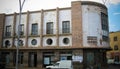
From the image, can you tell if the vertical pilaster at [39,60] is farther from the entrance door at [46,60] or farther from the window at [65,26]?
the window at [65,26]

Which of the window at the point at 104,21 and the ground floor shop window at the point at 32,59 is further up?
the window at the point at 104,21

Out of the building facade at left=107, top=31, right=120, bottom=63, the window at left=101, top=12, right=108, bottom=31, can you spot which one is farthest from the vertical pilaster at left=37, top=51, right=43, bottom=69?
the building facade at left=107, top=31, right=120, bottom=63

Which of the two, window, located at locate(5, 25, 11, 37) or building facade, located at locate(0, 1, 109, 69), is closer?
building facade, located at locate(0, 1, 109, 69)

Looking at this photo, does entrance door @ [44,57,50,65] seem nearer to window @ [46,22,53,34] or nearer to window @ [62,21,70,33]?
window @ [46,22,53,34]

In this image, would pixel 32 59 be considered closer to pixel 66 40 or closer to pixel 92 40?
pixel 66 40

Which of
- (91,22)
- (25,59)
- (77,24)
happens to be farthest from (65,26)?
(25,59)

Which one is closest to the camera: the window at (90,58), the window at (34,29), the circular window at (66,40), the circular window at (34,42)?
the window at (90,58)

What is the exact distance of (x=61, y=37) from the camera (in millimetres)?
30547

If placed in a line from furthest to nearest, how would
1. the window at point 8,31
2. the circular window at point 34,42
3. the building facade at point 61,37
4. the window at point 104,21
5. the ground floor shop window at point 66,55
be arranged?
the window at point 8,31
the circular window at point 34,42
the window at point 104,21
the ground floor shop window at point 66,55
the building facade at point 61,37

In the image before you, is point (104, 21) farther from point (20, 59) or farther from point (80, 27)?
point (20, 59)

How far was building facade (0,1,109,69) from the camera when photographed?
2888 cm

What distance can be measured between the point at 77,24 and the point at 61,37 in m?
3.21

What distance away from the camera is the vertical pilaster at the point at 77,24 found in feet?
94.1

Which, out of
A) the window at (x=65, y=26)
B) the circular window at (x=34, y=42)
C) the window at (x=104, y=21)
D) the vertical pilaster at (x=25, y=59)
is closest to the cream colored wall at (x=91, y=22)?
the window at (x=104, y=21)
